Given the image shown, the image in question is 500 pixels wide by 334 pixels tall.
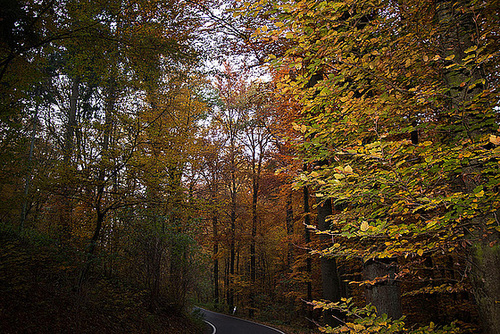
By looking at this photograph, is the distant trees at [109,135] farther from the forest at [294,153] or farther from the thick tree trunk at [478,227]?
the thick tree trunk at [478,227]

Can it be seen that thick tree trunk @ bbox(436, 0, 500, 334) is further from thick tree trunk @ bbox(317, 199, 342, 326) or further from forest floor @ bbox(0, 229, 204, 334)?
forest floor @ bbox(0, 229, 204, 334)

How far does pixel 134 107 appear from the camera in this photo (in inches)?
375

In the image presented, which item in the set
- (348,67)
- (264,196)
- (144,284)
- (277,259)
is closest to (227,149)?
(264,196)

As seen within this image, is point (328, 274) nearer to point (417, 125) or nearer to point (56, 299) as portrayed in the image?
point (417, 125)

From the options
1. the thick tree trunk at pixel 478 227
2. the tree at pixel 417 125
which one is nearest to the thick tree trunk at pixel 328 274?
the tree at pixel 417 125

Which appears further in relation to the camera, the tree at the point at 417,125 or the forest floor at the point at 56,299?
the forest floor at the point at 56,299

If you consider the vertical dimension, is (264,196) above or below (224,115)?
below

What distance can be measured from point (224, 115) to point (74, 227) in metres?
12.9

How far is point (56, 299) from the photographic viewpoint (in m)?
7.44

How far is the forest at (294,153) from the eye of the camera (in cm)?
233

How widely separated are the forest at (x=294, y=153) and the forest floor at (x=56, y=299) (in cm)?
5

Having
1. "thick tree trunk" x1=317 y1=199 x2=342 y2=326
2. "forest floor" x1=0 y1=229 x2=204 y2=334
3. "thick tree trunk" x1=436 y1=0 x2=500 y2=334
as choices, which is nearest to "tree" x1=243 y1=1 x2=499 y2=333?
"thick tree trunk" x1=436 y1=0 x2=500 y2=334

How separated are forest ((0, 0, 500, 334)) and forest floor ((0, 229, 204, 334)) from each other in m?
0.05

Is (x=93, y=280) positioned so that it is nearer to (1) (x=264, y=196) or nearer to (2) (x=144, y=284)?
(2) (x=144, y=284)
